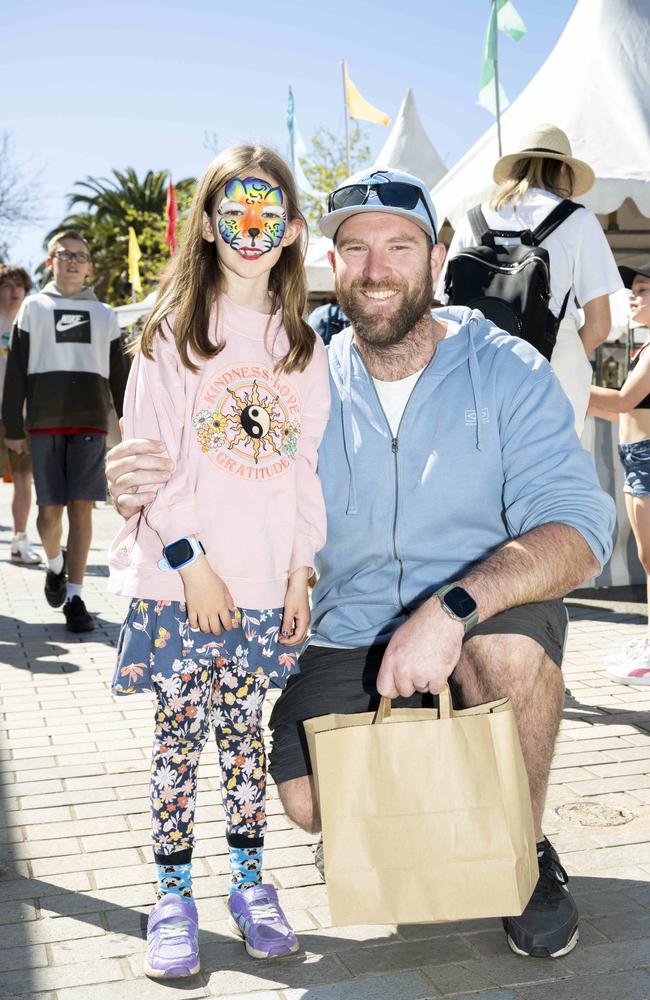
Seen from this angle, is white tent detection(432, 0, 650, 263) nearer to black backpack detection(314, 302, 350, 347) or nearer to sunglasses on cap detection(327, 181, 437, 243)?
black backpack detection(314, 302, 350, 347)

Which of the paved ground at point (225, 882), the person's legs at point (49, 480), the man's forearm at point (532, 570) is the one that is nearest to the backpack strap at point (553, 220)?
the paved ground at point (225, 882)

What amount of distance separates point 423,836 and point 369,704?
669 millimetres

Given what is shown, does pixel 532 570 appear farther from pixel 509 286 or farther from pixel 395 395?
pixel 509 286

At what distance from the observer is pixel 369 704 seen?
3.01 metres

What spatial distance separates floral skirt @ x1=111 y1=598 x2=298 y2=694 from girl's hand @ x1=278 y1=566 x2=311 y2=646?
3cm

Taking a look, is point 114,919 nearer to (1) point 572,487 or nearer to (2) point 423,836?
(2) point 423,836

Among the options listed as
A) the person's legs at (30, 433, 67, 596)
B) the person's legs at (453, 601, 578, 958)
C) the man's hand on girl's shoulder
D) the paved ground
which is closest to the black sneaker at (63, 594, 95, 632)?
the person's legs at (30, 433, 67, 596)

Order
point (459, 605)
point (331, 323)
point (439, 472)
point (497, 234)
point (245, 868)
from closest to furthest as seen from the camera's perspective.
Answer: point (459, 605) < point (245, 868) < point (439, 472) < point (497, 234) < point (331, 323)

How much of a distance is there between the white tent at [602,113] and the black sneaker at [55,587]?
3.59 metres

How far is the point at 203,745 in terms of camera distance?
2775 millimetres

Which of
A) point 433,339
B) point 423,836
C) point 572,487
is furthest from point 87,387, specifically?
point 423,836

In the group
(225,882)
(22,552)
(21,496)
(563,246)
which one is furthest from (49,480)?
(225,882)

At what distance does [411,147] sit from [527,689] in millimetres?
14798

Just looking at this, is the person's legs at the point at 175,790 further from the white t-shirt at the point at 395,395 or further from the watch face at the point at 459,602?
the white t-shirt at the point at 395,395
